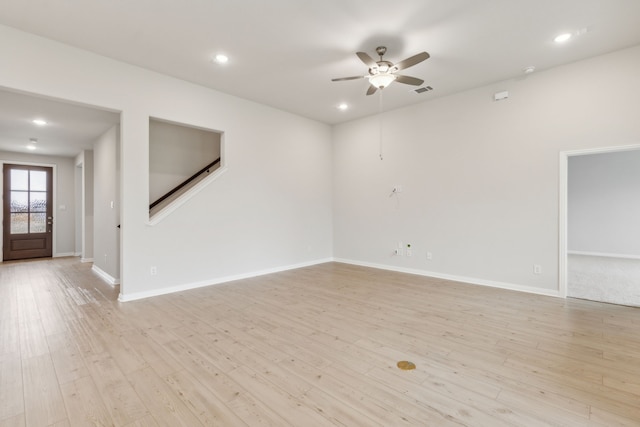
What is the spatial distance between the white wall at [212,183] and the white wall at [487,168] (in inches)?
48.5

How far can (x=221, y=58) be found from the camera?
3.87m

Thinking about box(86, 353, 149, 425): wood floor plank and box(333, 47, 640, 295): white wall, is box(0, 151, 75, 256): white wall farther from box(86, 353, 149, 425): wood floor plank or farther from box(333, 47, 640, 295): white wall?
box(333, 47, 640, 295): white wall

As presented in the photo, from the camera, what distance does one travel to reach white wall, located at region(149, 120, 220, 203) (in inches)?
208

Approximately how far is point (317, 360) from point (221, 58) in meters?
3.82

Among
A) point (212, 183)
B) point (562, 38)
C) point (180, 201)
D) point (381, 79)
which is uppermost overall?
point (562, 38)

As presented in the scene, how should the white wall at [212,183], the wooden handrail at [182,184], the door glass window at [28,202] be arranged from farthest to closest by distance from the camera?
the door glass window at [28,202] → the wooden handrail at [182,184] → the white wall at [212,183]

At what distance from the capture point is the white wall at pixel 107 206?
200 inches

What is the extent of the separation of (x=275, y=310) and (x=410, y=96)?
429 centimetres

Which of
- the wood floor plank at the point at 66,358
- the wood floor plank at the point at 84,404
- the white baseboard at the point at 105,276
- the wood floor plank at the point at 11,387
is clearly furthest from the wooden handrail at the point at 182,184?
the wood floor plank at the point at 84,404

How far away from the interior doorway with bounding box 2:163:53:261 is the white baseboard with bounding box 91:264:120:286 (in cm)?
307

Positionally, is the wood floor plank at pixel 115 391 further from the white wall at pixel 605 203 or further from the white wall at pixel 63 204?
the white wall at pixel 605 203

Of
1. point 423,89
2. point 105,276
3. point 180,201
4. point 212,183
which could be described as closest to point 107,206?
point 105,276

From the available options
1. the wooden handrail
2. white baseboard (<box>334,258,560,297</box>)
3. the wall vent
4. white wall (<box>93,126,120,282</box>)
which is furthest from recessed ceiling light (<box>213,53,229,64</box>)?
white baseboard (<box>334,258,560,297</box>)

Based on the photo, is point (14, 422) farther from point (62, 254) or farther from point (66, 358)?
point (62, 254)
